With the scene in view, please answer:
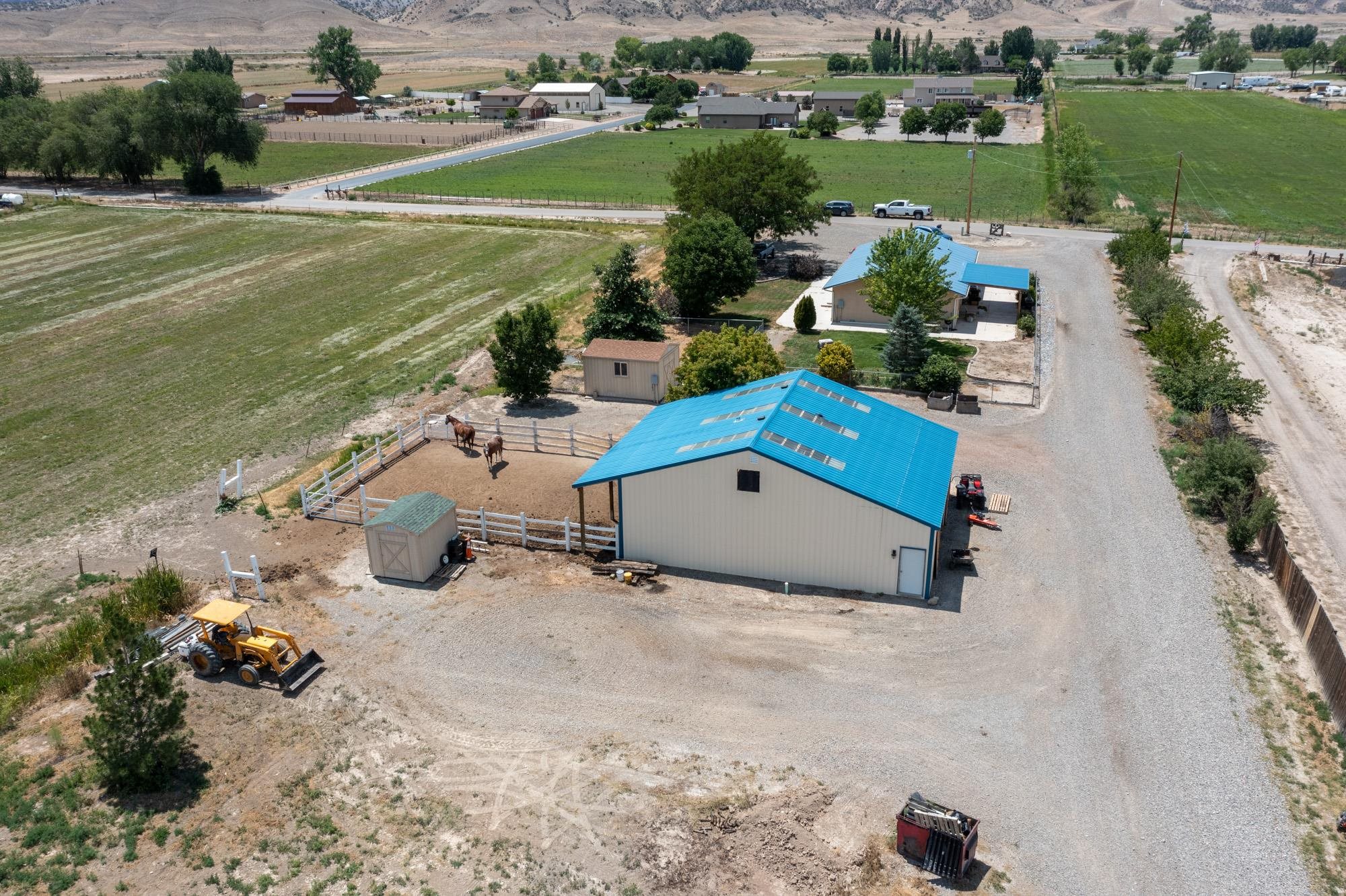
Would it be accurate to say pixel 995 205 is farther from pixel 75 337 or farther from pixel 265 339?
pixel 75 337

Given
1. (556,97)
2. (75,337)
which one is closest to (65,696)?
(75,337)

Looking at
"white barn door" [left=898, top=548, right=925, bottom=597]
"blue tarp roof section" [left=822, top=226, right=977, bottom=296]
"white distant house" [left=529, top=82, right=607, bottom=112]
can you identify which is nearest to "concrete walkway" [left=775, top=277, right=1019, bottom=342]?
"blue tarp roof section" [left=822, top=226, right=977, bottom=296]

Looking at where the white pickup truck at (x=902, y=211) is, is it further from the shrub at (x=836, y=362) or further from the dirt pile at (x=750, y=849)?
the dirt pile at (x=750, y=849)

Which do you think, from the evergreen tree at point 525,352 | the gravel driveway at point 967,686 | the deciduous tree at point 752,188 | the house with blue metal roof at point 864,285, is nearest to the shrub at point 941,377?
the house with blue metal roof at point 864,285

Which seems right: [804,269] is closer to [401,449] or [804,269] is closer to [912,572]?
[401,449]

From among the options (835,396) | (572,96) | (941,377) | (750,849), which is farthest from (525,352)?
(572,96)

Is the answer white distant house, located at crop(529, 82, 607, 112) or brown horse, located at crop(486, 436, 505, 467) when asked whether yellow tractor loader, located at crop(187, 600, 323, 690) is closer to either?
brown horse, located at crop(486, 436, 505, 467)
